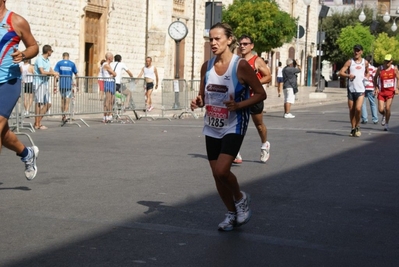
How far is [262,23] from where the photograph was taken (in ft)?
157

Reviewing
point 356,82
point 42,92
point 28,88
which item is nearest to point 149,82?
point 42,92

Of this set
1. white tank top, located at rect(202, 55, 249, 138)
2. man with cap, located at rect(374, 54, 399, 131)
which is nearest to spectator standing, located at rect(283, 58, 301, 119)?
man with cap, located at rect(374, 54, 399, 131)

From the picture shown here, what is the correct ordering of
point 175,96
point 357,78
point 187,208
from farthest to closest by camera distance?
point 175,96 < point 357,78 < point 187,208

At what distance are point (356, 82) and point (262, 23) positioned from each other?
30.3 metres

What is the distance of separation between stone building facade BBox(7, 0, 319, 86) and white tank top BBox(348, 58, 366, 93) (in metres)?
15.8

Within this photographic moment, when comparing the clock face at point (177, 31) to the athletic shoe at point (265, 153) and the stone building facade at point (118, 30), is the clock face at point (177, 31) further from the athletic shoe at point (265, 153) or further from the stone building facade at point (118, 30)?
the athletic shoe at point (265, 153)

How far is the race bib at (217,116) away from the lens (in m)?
7.44

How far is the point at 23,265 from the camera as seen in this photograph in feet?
19.3

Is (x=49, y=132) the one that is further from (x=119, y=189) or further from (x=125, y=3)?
(x=125, y=3)

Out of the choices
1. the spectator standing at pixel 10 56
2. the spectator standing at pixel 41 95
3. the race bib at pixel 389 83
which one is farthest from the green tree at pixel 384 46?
the spectator standing at pixel 10 56

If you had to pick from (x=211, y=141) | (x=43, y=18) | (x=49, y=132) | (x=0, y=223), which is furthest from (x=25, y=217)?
(x=43, y=18)

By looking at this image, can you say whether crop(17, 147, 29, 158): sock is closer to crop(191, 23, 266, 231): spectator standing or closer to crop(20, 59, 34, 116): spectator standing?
crop(191, 23, 266, 231): spectator standing

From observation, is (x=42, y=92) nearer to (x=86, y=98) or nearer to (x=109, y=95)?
(x=86, y=98)

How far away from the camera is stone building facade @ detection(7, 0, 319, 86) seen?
110 ft
